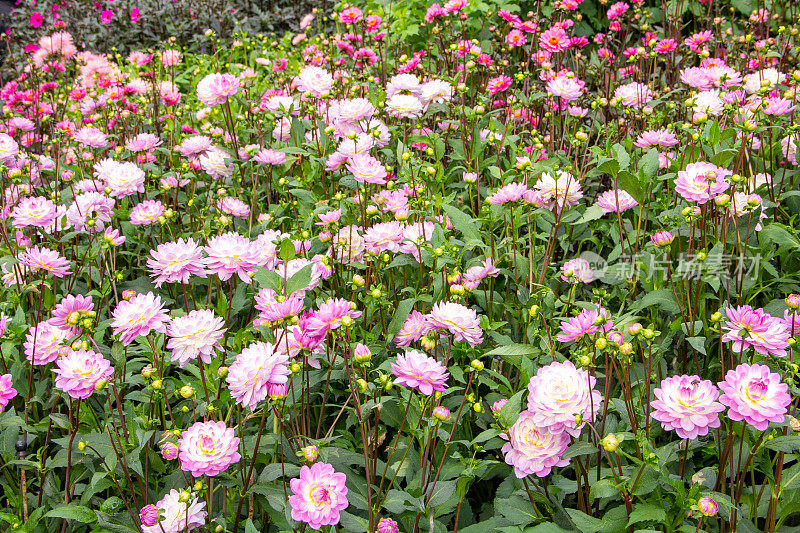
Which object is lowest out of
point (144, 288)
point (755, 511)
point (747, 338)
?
point (755, 511)

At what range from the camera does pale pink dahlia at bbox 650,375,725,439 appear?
4.36 feet

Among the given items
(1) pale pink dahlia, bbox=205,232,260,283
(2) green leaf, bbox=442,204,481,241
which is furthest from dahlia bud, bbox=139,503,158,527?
(2) green leaf, bbox=442,204,481,241

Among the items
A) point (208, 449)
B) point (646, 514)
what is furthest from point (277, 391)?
point (646, 514)

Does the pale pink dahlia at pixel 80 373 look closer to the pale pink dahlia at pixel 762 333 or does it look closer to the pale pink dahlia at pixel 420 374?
the pale pink dahlia at pixel 420 374

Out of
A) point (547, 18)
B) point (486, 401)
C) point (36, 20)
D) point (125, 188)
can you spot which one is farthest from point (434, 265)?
point (36, 20)

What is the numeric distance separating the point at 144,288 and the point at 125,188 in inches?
16.8

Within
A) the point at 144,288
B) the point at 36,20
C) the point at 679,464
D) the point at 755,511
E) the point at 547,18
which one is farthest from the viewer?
the point at 36,20

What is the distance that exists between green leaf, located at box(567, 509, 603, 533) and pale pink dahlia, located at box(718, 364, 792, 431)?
1.19 ft

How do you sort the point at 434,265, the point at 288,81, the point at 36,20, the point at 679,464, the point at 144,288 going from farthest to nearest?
1. the point at 36,20
2. the point at 288,81
3. the point at 144,288
4. the point at 434,265
5. the point at 679,464

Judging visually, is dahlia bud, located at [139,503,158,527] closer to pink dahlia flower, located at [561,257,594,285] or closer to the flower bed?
the flower bed

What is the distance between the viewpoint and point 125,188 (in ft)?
8.55

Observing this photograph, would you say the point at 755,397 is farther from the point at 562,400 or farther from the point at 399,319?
the point at 399,319

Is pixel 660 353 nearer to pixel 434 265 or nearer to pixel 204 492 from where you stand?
pixel 434 265

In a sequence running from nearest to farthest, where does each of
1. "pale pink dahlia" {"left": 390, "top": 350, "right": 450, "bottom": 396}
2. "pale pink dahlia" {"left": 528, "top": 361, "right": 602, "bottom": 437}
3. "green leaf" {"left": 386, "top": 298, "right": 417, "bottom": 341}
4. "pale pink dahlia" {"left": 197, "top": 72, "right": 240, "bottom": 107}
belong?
"pale pink dahlia" {"left": 528, "top": 361, "right": 602, "bottom": 437} → "pale pink dahlia" {"left": 390, "top": 350, "right": 450, "bottom": 396} → "green leaf" {"left": 386, "top": 298, "right": 417, "bottom": 341} → "pale pink dahlia" {"left": 197, "top": 72, "right": 240, "bottom": 107}
